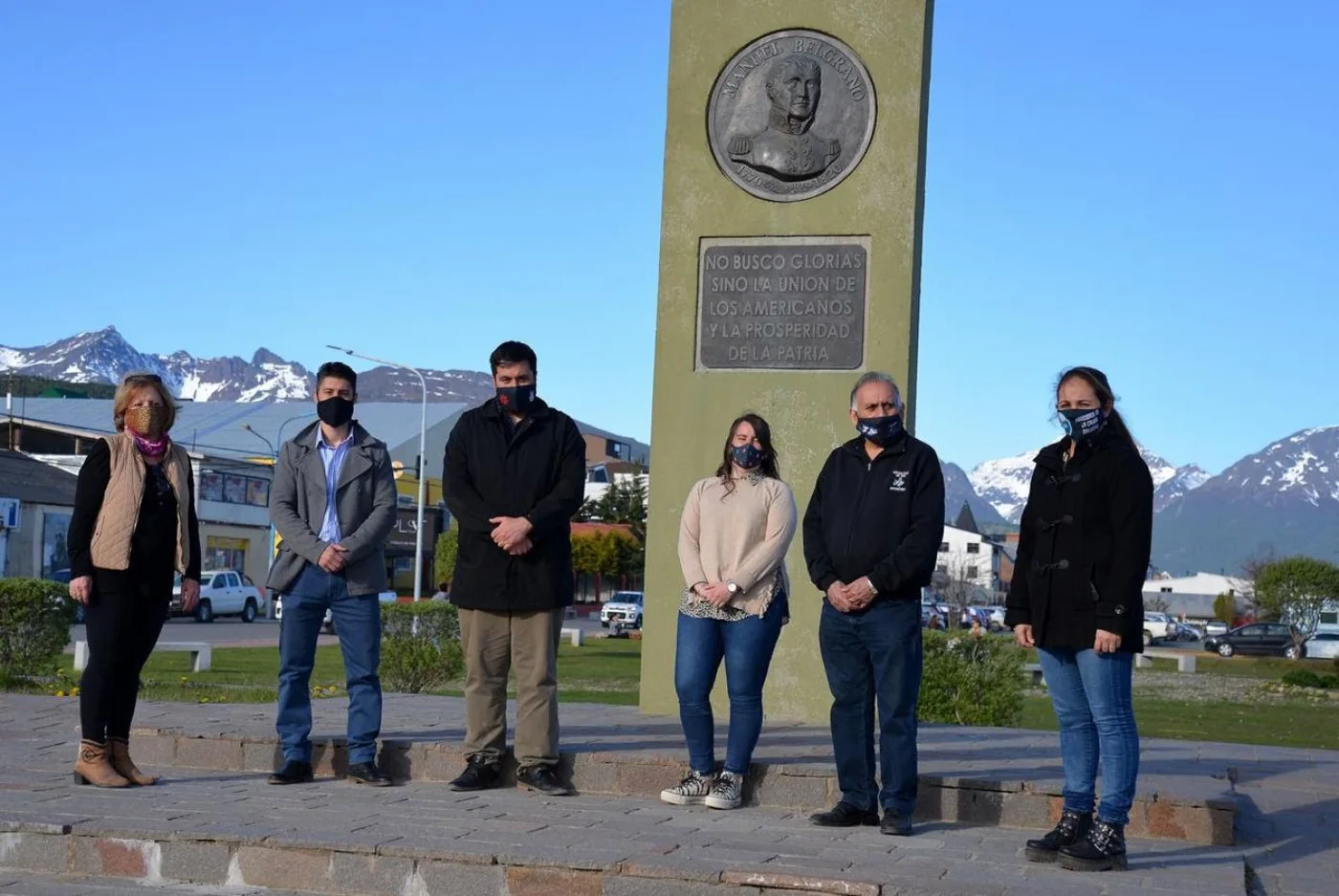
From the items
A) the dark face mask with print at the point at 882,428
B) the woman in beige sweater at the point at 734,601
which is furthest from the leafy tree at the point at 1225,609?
the dark face mask with print at the point at 882,428

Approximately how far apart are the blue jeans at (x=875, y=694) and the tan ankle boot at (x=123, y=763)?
3.41 metres

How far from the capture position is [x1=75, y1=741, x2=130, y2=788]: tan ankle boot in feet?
24.6

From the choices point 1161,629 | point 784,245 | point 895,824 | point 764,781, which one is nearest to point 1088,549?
point 895,824

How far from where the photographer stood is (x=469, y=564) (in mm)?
7691

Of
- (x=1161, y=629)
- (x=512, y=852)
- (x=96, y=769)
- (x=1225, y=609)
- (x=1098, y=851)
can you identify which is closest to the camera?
(x=512, y=852)

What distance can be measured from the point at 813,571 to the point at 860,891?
1.95 metres

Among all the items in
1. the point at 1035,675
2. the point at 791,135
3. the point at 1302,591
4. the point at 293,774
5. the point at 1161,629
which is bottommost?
the point at 1161,629

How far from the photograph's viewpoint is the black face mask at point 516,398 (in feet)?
25.0

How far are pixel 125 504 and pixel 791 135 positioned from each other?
476cm

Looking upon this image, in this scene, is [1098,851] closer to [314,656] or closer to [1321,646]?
[314,656]

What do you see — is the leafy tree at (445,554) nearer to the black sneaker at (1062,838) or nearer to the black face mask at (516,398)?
the black face mask at (516,398)

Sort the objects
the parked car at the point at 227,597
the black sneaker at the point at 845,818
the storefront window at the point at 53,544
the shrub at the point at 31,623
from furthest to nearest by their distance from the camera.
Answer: the storefront window at the point at 53,544 → the parked car at the point at 227,597 → the shrub at the point at 31,623 → the black sneaker at the point at 845,818

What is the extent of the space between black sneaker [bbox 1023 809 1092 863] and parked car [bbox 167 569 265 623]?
4129cm

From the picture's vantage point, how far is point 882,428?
6895 millimetres
